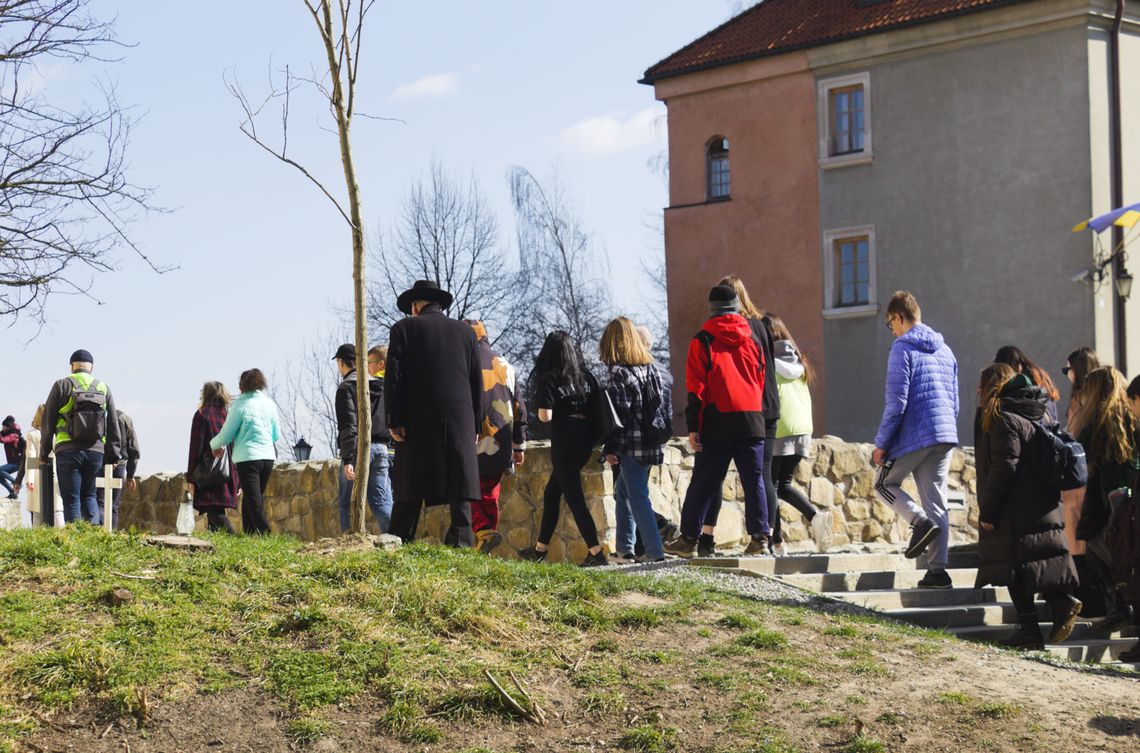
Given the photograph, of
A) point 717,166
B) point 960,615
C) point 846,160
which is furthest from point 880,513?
point 717,166

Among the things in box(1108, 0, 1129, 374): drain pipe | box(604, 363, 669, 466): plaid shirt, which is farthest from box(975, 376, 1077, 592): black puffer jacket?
box(1108, 0, 1129, 374): drain pipe

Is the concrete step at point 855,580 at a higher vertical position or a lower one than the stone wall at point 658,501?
lower

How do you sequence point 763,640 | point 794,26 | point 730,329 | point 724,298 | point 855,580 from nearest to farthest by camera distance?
point 763,640 < point 855,580 < point 730,329 < point 724,298 < point 794,26

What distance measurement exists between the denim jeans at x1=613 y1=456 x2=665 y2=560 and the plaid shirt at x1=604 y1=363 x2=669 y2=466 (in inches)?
2.6

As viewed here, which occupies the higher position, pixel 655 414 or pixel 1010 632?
pixel 655 414

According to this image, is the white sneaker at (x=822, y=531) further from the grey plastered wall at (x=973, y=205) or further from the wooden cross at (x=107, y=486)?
the grey plastered wall at (x=973, y=205)

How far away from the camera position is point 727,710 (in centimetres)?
680

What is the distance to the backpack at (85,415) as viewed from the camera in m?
→ 13.9

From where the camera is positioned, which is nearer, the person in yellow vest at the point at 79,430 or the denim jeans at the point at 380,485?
the denim jeans at the point at 380,485

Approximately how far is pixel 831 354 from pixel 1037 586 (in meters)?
23.3

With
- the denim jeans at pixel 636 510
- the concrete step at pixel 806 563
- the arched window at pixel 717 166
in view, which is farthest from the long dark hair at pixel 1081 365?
the arched window at pixel 717 166

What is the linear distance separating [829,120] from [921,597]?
23315mm

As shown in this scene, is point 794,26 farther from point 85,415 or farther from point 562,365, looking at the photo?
point 562,365

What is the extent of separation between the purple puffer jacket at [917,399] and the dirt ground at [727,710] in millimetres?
2537
